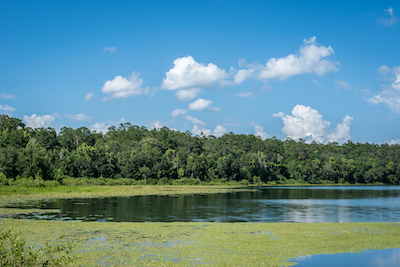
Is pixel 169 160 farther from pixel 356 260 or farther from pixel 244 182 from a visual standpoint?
pixel 356 260

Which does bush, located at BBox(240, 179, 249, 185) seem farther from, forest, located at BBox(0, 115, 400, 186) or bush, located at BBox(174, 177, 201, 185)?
bush, located at BBox(174, 177, 201, 185)

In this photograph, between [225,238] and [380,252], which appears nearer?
[380,252]

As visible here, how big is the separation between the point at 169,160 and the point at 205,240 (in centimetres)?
8747

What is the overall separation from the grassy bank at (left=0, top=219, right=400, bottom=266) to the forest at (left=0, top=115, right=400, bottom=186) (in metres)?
40.2

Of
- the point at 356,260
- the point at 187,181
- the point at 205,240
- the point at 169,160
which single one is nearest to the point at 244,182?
the point at 187,181

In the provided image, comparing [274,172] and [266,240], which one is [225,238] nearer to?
[266,240]

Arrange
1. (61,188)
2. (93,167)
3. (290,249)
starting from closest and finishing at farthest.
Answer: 1. (290,249)
2. (61,188)
3. (93,167)

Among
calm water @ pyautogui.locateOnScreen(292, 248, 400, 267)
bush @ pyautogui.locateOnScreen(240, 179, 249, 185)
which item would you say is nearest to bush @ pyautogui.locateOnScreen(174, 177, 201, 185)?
bush @ pyautogui.locateOnScreen(240, 179, 249, 185)

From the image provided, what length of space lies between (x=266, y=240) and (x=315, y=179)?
420 feet

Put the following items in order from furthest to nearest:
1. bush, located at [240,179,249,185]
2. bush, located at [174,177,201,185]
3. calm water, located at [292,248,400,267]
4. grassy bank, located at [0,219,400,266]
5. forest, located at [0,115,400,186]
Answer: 1. bush, located at [240,179,249,185]
2. bush, located at [174,177,201,185]
3. forest, located at [0,115,400,186]
4. calm water, located at [292,248,400,267]
5. grassy bank, located at [0,219,400,266]

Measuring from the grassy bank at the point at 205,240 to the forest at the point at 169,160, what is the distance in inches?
1584

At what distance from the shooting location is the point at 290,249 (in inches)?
634

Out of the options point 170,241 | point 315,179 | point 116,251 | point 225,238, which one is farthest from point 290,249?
point 315,179

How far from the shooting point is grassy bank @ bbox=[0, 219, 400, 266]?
14.0 meters
